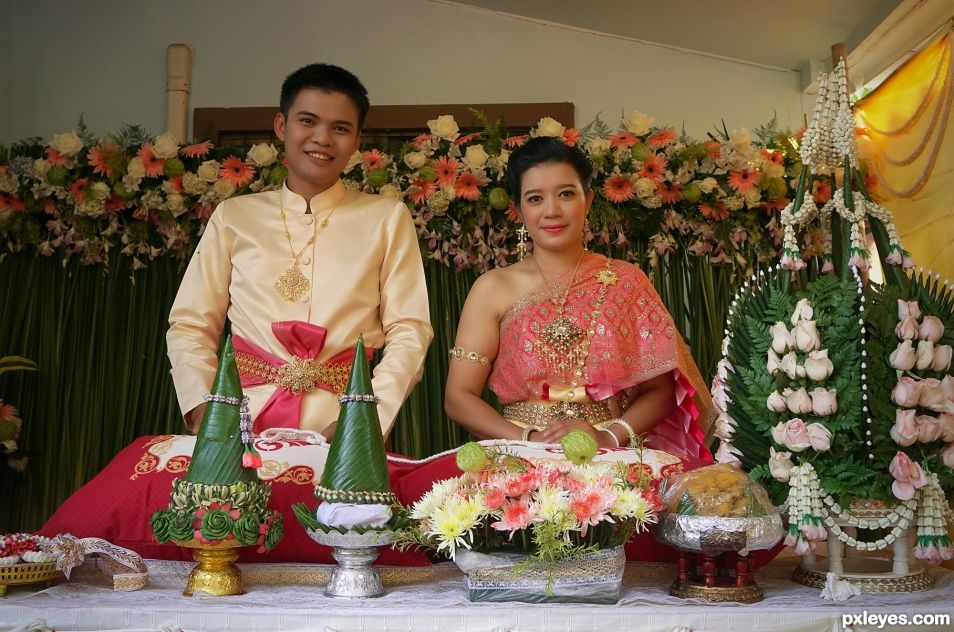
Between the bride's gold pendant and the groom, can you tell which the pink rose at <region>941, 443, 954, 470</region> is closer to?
the bride's gold pendant

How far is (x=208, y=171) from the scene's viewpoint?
3.99 m

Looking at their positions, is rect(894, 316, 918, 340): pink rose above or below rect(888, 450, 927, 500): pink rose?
above

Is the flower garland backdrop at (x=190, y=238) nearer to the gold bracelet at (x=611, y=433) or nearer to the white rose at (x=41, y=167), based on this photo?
the white rose at (x=41, y=167)

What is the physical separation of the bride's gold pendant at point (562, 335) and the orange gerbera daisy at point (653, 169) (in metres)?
1.25

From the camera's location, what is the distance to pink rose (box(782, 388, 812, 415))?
1.93 m

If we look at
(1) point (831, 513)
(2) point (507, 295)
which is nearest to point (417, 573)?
(1) point (831, 513)

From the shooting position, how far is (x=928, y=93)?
3756 mm

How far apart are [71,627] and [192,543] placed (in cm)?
22

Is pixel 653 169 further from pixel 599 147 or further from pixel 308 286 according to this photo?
pixel 308 286

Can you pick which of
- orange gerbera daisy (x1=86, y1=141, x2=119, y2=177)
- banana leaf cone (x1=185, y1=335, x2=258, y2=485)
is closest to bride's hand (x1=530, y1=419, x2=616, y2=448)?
banana leaf cone (x1=185, y1=335, x2=258, y2=485)

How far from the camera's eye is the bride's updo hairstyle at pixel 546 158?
304 centimetres

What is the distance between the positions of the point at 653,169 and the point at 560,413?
4.90 ft

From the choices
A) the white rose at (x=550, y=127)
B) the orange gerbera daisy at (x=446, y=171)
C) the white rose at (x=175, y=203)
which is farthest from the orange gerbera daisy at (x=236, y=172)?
the white rose at (x=550, y=127)

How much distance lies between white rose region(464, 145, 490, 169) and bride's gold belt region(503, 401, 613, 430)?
53.8 inches
